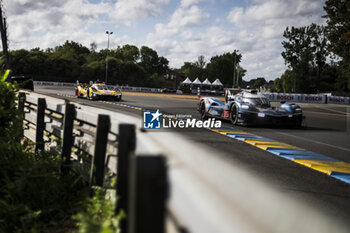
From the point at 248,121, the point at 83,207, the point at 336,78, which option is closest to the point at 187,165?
the point at 83,207

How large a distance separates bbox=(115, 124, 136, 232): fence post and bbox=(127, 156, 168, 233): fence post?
0.89m

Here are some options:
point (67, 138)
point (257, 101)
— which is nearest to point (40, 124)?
point (67, 138)

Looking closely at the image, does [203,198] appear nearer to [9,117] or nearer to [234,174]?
[234,174]

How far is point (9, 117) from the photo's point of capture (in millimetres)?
5246

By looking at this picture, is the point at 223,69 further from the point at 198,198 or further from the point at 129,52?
the point at 198,198

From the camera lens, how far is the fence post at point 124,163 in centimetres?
239

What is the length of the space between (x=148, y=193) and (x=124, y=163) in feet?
3.31

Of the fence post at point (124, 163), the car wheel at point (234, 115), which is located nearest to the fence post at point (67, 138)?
the fence post at point (124, 163)

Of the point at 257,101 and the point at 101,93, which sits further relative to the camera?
the point at 101,93

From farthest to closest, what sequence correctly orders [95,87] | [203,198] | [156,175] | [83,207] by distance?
[95,87] < [83,207] < [156,175] < [203,198]

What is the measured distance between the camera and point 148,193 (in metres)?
1.42

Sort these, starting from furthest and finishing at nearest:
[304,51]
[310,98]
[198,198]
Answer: [304,51] < [310,98] < [198,198]

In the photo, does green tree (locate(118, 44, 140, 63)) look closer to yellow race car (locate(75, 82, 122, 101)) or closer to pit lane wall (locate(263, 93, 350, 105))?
pit lane wall (locate(263, 93, 350, 105))

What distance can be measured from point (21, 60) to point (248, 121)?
75.4 meters
